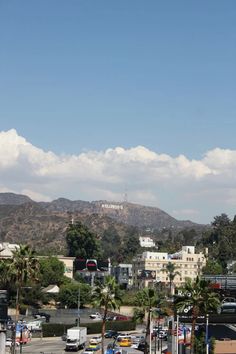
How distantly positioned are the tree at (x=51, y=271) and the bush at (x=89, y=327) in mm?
42236

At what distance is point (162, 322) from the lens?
426 ft

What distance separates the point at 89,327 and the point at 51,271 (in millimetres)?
49735

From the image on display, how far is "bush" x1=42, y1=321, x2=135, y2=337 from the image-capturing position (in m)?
111

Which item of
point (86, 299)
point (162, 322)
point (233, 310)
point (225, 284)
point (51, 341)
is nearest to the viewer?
point (233, 310)

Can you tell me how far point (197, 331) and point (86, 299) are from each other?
2775 inches

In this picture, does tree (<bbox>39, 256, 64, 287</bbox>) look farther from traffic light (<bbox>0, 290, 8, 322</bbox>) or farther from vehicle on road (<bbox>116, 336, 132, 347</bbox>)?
traffic light (<bbox>0, 290, 8, 322</bbox>)

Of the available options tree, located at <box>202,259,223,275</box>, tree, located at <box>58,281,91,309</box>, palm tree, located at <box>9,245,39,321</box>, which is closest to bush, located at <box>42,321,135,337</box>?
tree, located at <box>58,281,91,309</box>

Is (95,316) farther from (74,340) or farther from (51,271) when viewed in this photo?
(74,340)

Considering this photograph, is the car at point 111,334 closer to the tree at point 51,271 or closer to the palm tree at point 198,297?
the palm tree at point 198,297

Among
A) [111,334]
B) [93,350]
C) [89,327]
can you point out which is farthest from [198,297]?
[89,327]

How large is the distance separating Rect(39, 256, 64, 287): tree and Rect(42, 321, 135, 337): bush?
139ft

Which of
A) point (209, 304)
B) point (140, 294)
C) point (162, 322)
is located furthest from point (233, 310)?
point (162, 322)

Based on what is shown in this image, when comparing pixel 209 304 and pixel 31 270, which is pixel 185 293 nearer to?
pixel 209 304

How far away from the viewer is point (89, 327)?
383ft
